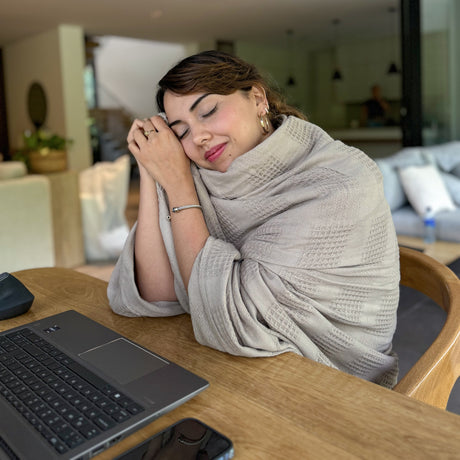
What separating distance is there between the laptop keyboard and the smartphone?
57 mm

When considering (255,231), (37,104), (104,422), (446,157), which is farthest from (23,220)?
(37,104)

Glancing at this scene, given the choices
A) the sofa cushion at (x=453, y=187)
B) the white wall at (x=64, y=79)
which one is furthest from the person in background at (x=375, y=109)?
the sofa cushion at (x=453, y=187)

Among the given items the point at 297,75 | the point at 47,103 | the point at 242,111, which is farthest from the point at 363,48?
the point at 242,111

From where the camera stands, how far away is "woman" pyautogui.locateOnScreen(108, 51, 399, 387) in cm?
A: 80

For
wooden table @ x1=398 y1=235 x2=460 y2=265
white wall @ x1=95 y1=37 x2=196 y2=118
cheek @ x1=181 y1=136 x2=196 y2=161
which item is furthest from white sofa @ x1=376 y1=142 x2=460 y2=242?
white wall @ x1=95 y1=37 x2=196 y2=118

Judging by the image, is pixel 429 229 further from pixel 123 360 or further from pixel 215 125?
pixel 123 360

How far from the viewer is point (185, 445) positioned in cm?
53

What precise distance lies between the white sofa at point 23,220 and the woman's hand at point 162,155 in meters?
2.63

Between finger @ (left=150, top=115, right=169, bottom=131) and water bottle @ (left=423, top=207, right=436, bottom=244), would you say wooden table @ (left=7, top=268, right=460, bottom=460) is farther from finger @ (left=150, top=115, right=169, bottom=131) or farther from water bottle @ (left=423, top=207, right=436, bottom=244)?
water bottle @ (left=423, top=207, right=436, bottom=244)

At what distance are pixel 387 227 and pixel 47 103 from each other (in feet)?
26.9

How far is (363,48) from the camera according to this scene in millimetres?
10516

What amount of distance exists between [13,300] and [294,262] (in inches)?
21.2

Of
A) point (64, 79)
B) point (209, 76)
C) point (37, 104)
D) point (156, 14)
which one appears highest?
point (156, 14)

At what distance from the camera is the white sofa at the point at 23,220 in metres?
3.39
